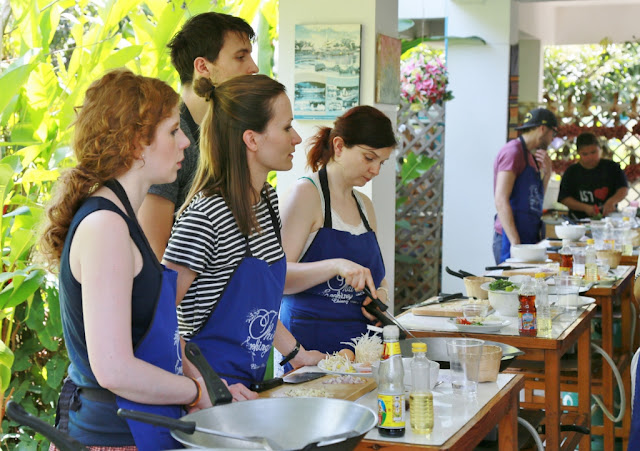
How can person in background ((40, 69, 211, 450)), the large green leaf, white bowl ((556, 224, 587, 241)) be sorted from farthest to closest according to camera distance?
white bowl ((556, 224, 587, 241))
the large green leaf
person in background ((40, 69, 211, 450))

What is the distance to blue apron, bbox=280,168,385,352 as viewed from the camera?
302 centimetres

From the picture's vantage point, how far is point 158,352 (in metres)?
1.86

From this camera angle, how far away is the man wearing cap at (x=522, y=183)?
6098 mm

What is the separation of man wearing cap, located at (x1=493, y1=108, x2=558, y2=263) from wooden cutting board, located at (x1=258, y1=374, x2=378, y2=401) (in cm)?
389

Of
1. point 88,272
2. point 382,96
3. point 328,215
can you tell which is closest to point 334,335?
point 328,215

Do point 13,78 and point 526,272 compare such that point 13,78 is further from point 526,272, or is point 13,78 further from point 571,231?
point 571,231

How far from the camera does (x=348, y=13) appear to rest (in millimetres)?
4641

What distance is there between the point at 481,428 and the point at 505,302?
4.73ft

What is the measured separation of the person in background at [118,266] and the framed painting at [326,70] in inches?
110

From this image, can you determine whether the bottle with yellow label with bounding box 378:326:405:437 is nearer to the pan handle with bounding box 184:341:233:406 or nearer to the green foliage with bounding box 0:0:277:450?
the pan handle with bounding box 184:341:233:406

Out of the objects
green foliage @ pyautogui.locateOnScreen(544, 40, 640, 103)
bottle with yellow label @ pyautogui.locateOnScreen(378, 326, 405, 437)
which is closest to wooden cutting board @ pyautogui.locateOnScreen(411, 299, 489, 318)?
bottle with yellow label @ pyautogui.locateOnScreen(378, 326, 405, 437)

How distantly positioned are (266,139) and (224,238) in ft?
1.06

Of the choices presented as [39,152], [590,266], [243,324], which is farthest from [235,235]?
[590,266]

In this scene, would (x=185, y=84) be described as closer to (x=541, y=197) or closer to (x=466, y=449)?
(x=466, y=449)
